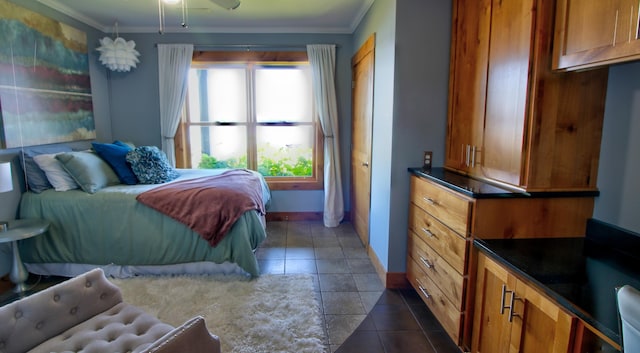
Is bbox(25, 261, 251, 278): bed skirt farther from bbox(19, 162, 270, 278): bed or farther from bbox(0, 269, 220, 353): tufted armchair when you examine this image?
bbox(0, 269, 220, 353): tufted armchair

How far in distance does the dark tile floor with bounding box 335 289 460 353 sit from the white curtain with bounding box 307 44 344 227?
2.04 meters

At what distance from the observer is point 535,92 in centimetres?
177

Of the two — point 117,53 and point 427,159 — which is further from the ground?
point 117,53

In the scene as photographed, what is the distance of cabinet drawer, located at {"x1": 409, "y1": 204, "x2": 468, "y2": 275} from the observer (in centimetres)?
193

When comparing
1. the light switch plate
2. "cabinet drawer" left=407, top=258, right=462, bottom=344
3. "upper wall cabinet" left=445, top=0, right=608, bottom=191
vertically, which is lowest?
"cabinet drawer" left=407, top=258, right=462, bottom=344

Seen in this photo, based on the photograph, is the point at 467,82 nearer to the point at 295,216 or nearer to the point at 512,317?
the point at 512,317

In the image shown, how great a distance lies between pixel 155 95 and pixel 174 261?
2.50 m

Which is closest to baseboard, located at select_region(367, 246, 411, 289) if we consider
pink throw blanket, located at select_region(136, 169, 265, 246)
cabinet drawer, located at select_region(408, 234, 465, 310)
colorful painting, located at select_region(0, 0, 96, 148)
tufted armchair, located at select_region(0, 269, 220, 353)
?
cabinet drawer, located at select_region(408, 234, 465, 310)

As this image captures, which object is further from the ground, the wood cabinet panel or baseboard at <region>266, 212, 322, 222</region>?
the wood cabinet panel

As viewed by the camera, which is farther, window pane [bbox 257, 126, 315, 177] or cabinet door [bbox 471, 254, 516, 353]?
window pane [bbox 257, 126, 315, 177]

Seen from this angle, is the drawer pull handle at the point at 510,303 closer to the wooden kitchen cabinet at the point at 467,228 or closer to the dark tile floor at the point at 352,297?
the wooden kitchen cabinet at the point at 467,228

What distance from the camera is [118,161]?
350 centimetres

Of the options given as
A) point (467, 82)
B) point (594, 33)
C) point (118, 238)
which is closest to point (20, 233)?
point (118, 238)

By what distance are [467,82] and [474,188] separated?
2.85 ft
